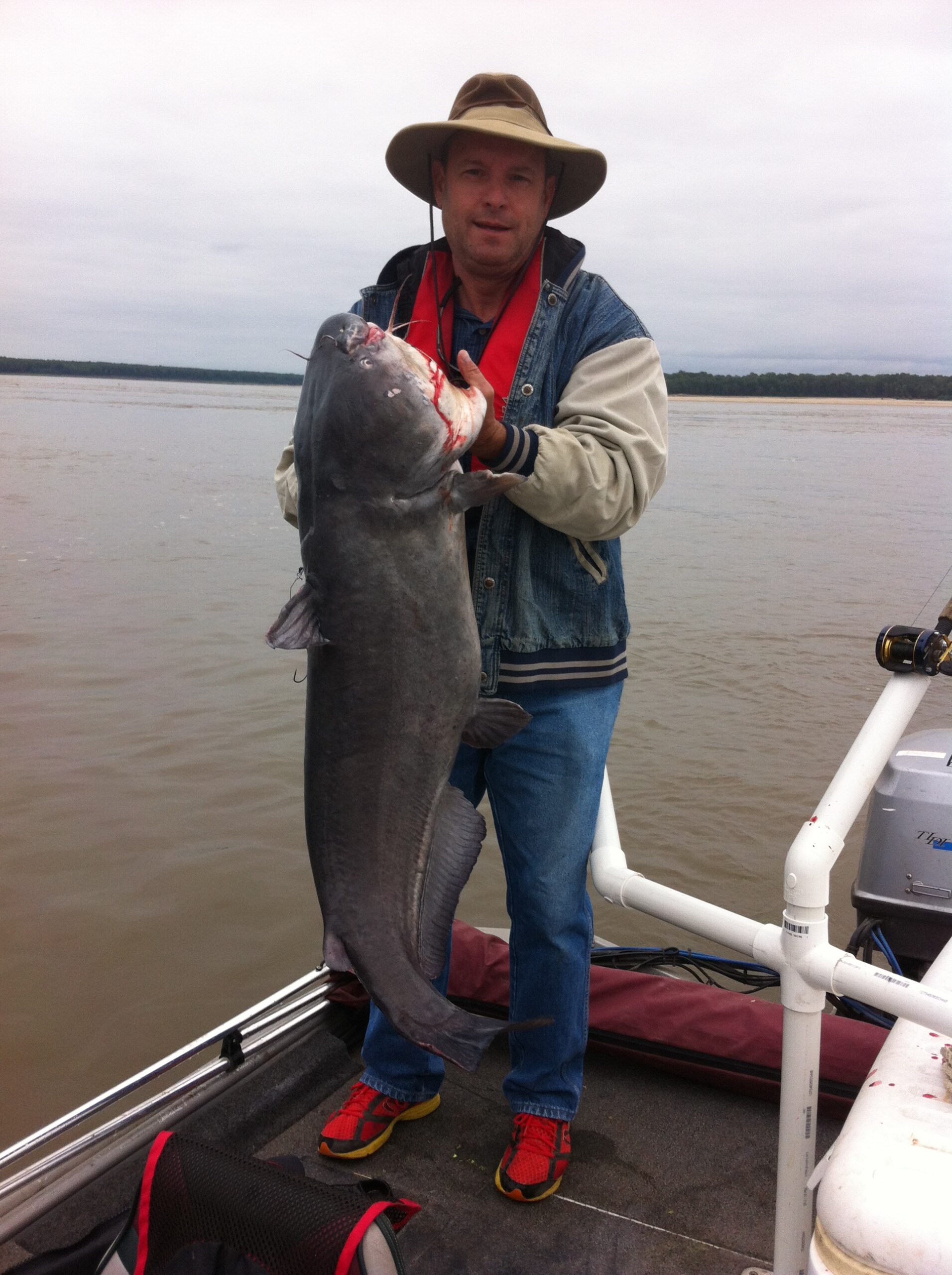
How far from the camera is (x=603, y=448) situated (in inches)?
87.6

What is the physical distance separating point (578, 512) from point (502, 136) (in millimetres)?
879

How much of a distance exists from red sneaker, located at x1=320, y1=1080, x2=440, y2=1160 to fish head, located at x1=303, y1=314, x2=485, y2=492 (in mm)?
1878

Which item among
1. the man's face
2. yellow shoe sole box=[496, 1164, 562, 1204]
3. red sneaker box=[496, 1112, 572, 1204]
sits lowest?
yellow shoe sole box=[496, 1164, 562, 1204]

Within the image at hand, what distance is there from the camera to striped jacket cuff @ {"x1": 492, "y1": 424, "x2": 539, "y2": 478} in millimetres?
2066

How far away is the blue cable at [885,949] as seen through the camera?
3244 mm

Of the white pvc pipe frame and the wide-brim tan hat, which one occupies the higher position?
the wide-brim tan hat

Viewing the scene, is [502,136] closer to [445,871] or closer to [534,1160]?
[445,871]

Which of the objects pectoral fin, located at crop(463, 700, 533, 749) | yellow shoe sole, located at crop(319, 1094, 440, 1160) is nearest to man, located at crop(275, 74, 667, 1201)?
pectoral fin, located at crop(463, 700, 533, 749)

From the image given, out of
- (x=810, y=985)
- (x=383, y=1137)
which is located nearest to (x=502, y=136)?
(x=810, y=985)

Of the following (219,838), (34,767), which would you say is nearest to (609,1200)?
(219,838)

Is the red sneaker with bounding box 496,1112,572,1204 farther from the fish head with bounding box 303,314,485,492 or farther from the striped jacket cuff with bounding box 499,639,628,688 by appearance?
the fish head with bounding box 303,314,485,492

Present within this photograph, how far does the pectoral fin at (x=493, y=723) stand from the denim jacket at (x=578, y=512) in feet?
0.79

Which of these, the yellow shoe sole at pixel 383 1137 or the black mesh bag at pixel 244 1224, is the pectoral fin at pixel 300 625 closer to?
the black mesh bag at pixel 244 1224

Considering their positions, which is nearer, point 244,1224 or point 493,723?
point 244,1224
